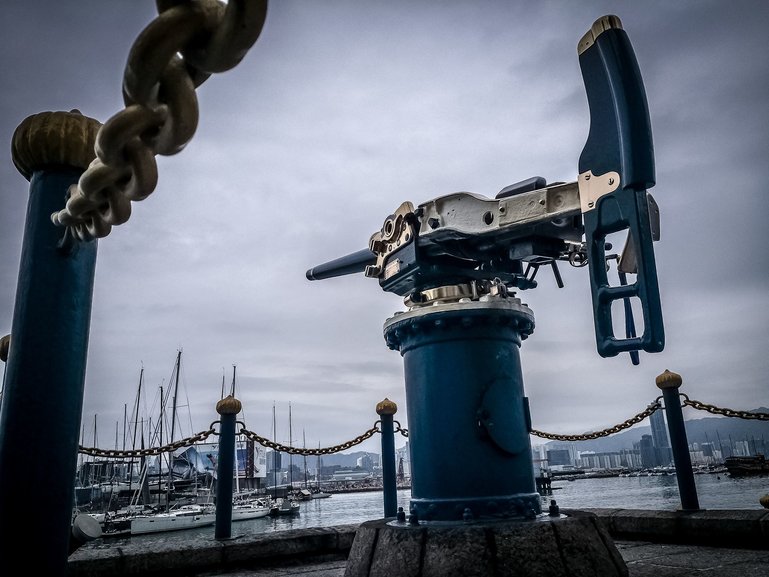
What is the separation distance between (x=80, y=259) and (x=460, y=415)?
212 centimetres

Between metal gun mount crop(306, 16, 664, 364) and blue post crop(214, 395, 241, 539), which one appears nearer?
metal gun mount crop(306, 16, 664, 364)

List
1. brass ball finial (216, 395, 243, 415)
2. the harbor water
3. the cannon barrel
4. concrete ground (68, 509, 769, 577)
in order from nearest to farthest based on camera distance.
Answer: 1. concrete ground (68, 509, 769, 577)
2. the cannon barrel
3. brass ball finial (216, 395, 243, 415)
4. the harbor water

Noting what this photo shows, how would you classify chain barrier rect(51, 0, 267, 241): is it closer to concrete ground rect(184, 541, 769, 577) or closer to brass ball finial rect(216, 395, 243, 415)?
concrete ground rect(184, 541, 769, 577)

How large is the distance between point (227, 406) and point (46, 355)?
407cm

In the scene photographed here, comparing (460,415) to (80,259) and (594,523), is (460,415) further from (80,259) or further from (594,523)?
(80,259)

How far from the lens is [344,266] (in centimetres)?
425

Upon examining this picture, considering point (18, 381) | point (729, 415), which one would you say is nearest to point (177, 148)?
point (18, 381)

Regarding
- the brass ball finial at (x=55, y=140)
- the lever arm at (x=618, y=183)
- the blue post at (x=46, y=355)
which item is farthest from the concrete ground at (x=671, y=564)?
the brass ball finial at (x=55, y=140)

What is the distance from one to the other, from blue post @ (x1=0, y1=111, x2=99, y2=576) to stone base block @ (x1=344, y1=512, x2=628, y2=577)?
69.7 inches

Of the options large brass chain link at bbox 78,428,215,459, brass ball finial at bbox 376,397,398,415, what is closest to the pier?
large brass chain link at bbox 78,428,215,459

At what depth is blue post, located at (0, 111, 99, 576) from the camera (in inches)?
45.2

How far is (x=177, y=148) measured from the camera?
90cm

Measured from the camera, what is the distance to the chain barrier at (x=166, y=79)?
2.52 ft

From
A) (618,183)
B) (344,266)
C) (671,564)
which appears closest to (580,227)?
(618,183)
